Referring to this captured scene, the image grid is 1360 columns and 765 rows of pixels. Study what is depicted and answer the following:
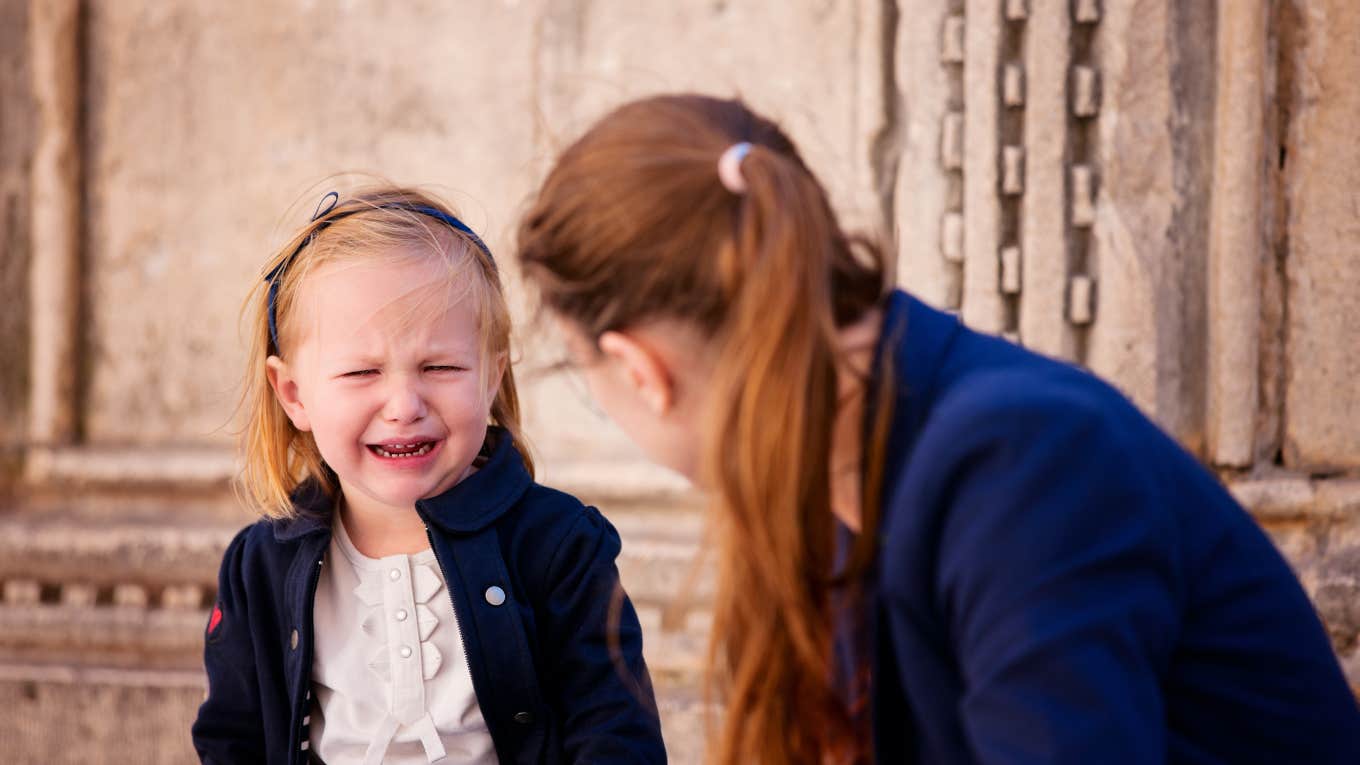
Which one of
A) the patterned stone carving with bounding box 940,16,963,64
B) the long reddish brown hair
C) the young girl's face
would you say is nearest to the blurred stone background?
the patterned stone carving with bounding box 940,16,963,64

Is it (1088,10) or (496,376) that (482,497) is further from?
(1088,10)

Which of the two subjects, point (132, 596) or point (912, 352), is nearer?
point (912, 352)

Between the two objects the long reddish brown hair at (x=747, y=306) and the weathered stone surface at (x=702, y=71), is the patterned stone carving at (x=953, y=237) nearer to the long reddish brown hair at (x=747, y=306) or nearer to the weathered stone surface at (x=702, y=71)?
the weathered stone surface at (x=702, y=71)

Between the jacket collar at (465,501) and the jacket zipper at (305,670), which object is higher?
the jacket collar at (465,501)

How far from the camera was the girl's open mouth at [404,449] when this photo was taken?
60.1 inches

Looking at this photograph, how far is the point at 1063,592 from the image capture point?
0.84 meters

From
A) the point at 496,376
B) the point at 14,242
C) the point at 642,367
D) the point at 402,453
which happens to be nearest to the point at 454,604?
the point at 402,453

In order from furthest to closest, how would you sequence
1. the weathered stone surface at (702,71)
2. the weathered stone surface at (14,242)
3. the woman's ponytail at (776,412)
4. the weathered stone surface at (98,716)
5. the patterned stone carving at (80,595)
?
the weathered stone surface at (14,242), the patterned stone carving at (80,595), the weathered stone surface at (98,716), the weathered stone surface at (702,71), the woman's ponytail at (776,412)

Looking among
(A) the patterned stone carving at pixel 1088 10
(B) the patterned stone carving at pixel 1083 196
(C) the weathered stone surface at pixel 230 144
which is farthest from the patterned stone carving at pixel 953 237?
(C) the weathered stone surface at pixel 230 144

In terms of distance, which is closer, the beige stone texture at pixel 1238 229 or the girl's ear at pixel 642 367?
the girl's ear at pixel 642 367

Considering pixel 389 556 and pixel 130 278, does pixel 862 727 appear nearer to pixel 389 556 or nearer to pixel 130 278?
pixel 389 556

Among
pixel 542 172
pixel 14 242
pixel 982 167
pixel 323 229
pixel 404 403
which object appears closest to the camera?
pixel 404 403

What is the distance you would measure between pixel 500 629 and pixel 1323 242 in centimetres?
186

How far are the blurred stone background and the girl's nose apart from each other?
81cm
